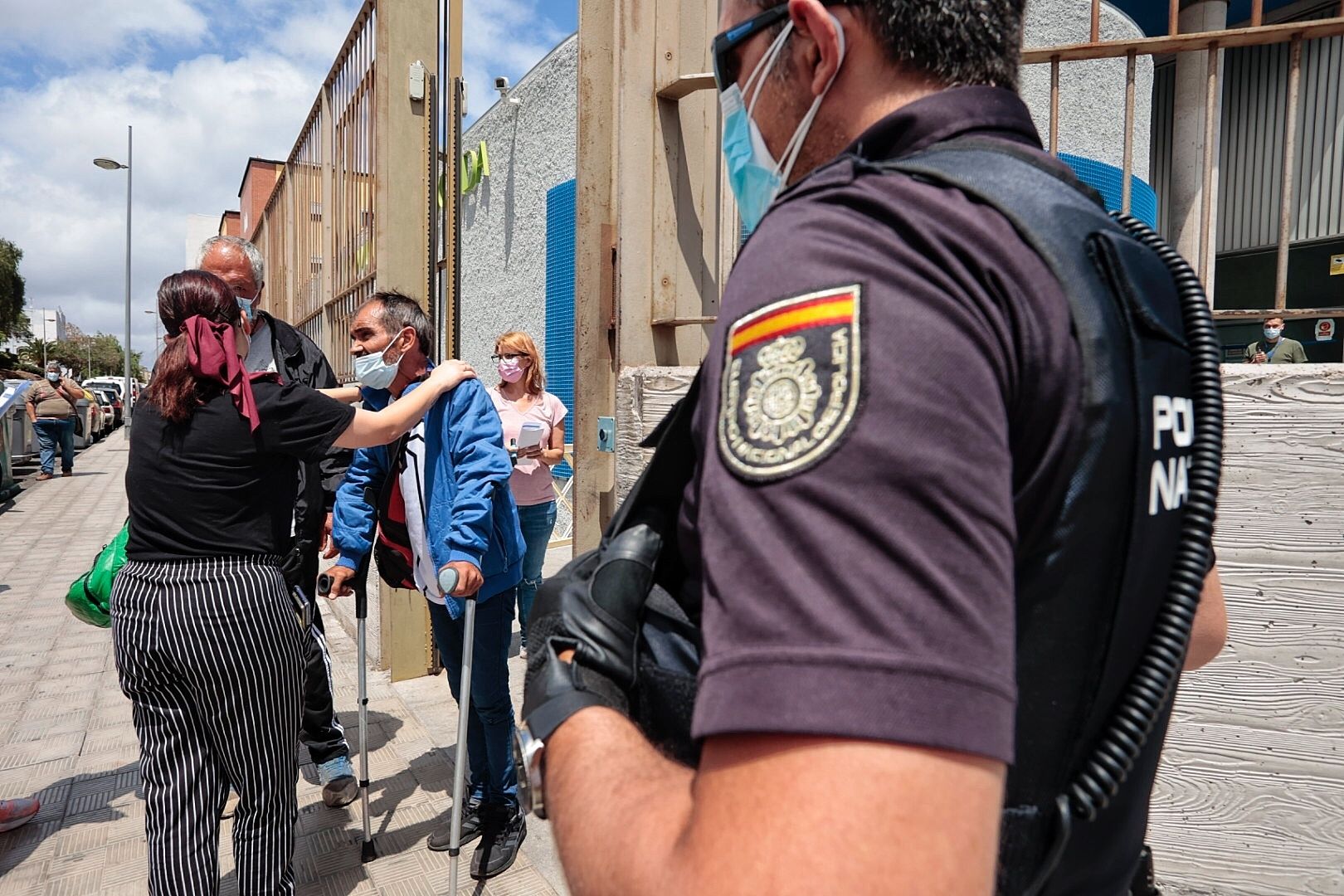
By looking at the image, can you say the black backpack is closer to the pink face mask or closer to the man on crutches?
the man on crutches

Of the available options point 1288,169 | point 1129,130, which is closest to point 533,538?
point 1129,130

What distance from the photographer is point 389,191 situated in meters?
5.02

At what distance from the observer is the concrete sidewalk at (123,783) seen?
330 centimetres

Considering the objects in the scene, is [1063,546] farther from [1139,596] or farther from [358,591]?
[358,591]

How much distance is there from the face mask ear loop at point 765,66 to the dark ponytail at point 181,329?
2.13 m

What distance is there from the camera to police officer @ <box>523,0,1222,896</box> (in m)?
0.57

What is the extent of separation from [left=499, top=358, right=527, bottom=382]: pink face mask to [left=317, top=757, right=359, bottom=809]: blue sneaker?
2.89 m

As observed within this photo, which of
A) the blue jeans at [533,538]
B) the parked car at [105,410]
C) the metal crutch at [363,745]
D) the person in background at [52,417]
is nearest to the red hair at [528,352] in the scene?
the blue jeans at [533,538]

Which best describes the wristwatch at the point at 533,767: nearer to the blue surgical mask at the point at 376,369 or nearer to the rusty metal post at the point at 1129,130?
the rusty metal post at the point at 1129,130

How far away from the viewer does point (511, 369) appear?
19.6 ft

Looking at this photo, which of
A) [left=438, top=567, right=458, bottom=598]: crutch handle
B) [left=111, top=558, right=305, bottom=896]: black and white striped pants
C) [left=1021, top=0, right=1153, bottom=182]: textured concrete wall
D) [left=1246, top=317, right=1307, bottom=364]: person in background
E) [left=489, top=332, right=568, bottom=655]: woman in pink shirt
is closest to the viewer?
[left=111, top=558, right=305, bottom=896]: black and white striped pants

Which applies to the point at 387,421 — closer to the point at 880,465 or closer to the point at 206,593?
the point at 206,593

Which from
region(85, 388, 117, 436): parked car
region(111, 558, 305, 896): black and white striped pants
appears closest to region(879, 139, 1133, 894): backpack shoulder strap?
region(111, 558, 305, 896): black and white striped pants

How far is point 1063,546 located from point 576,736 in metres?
0.48
